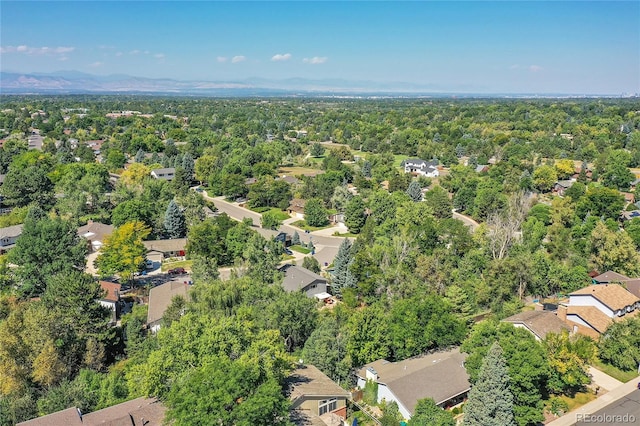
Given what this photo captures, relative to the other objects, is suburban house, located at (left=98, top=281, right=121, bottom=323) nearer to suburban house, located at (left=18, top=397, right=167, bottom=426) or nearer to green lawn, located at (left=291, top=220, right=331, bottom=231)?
suburban house, located at (left=18, top=397, right=167, bottom=426)

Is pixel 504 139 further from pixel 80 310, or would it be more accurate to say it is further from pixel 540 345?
pixel 80 310

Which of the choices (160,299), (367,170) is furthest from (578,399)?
(367,170)

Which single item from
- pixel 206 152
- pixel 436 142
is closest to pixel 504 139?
pixel 436 142

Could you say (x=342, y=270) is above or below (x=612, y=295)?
below

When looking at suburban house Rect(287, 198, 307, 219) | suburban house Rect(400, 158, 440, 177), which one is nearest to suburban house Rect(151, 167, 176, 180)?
suburban house Rect(287, 198, 307, 219)

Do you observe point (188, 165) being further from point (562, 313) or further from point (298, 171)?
point (562, 313)
